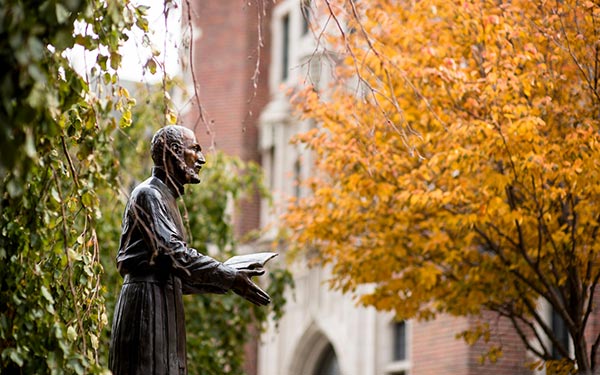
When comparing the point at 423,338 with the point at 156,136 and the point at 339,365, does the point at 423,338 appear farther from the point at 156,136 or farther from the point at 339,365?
the point at 156,136

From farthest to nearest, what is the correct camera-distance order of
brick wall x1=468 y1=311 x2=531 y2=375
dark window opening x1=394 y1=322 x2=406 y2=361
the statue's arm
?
dark window opening x1=394 y1=322 x2=406 y2=361 < brick wall x1=468 y1=311 x2=531 y2=375 < the statue's arm

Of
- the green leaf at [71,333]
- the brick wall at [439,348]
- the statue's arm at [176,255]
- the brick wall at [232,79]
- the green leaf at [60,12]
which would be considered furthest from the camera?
the brick wall at [232,79]

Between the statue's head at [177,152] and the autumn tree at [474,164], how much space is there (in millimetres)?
2891

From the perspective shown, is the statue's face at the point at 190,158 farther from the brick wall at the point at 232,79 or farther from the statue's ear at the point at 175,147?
the brick wall at the point at 232,79

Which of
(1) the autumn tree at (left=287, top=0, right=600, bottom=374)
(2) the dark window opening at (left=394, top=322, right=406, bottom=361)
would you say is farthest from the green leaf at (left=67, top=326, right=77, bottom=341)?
(2) the dark window opening at (left=394, top=322, right=406, bottom=361)

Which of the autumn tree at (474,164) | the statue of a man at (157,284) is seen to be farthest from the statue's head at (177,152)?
the autumn tree at (474,164)

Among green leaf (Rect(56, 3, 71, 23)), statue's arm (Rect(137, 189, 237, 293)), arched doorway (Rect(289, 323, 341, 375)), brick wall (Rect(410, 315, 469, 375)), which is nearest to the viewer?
green leaf (Rect(56, 3, 71, 23))

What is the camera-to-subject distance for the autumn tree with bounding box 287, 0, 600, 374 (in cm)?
1107

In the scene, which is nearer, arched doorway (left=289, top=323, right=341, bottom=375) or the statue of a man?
the statue of a man

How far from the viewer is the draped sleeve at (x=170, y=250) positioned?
277 inches

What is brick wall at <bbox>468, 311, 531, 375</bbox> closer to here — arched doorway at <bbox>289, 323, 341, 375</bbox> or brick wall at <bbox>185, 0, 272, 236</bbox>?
arched doorway at <bbox>289, 323, 341, 375</bbox>

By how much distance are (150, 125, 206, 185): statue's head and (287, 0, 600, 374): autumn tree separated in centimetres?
289

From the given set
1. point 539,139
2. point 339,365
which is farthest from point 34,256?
point 339,365

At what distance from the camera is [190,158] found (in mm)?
7500
